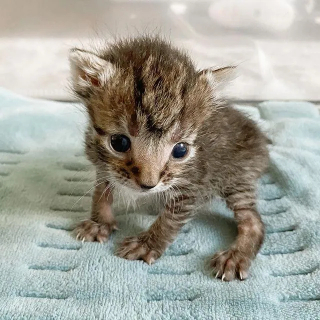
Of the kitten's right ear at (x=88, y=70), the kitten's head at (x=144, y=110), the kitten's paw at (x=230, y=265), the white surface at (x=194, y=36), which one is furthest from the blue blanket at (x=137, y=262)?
the white surface at (x=194, y=36)

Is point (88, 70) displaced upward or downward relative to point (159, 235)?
upward

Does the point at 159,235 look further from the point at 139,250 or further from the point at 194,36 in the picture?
the point at 194,36

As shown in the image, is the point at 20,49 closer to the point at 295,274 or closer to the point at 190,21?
the point at 190,21

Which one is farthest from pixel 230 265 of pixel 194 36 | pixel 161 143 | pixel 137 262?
pixel 194 36

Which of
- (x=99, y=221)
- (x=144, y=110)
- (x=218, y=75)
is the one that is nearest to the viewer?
(x=144, y=110)

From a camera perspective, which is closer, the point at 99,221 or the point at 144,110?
the point at 144,110

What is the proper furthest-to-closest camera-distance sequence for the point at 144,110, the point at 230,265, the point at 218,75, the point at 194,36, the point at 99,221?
1. the point at 194,36
2. the point at 99,221
3. the point at 218,75
4. the point at 230,265
5. the point at 144,110

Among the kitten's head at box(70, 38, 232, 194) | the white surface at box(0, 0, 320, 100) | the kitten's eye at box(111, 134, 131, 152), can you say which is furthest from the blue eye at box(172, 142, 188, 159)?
the white surface at box(0, 0, 320, 100)

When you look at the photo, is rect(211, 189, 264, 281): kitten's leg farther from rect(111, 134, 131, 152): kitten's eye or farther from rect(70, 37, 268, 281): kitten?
rect(111, 134, 131, 152): kitten's eye
